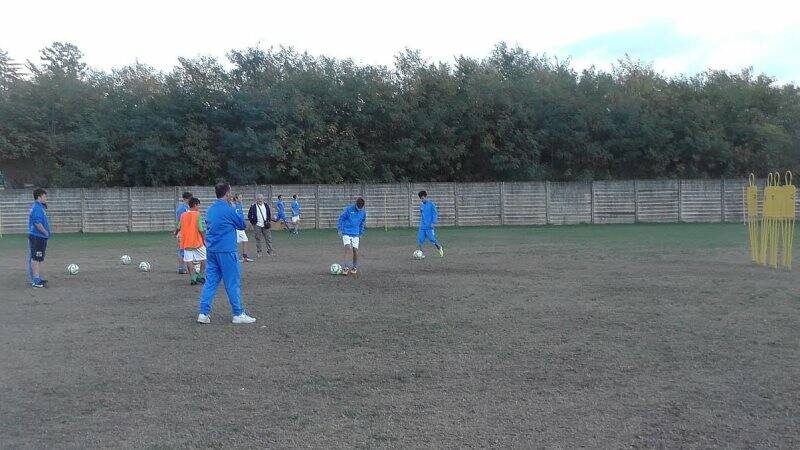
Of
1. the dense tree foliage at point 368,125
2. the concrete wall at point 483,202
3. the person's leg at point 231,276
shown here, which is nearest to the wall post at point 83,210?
the concrete wall at point 483,202

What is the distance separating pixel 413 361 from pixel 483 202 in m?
29.7

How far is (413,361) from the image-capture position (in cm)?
791

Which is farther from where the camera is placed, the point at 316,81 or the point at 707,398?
the point at 316,81

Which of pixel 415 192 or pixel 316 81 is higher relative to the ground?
pixel 316 81

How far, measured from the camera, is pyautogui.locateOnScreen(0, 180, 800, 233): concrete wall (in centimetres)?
3575

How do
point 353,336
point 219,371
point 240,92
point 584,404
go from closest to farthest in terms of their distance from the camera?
point 584,404
point 219,371
point 353,336
point 240,92

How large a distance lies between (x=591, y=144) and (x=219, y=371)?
37.0 metres

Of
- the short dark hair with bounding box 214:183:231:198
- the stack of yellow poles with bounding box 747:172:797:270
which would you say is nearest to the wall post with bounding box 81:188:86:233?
the short dark hair with bounding box 214:183:231:198

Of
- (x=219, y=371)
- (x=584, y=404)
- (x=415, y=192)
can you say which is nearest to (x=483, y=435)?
(x=584, y=404)

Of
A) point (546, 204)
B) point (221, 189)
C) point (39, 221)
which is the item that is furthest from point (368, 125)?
point (221, 189)

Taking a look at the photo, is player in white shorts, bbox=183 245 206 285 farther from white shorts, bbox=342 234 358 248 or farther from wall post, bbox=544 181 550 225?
wall post, bbox=544 181 550 225

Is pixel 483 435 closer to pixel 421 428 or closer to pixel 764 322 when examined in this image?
pixel 421 428

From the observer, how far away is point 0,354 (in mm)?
8484

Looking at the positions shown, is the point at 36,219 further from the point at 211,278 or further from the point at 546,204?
the point at 546,204
